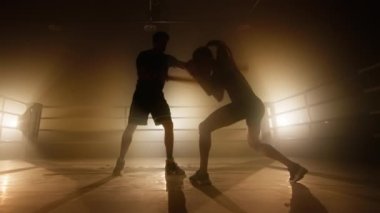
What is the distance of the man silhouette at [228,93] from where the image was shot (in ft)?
7.09

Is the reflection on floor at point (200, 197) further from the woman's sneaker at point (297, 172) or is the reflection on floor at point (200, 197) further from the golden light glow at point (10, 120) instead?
the golden light glow at point (10, 120)

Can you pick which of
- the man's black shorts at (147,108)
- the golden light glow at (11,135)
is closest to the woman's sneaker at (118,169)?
the man's black shorts at (147,108)

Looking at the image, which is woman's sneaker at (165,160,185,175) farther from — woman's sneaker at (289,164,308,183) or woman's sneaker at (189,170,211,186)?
woman's sneaker at (289,164,308,183)

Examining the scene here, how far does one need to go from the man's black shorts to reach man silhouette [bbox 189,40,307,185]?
24.6 inches

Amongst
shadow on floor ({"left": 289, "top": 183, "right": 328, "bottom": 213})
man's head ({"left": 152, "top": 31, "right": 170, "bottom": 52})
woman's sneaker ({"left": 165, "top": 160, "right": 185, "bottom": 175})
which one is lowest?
shadow on floor ({"left": 289, "top": 183, "right": 328, "bottom": 213})

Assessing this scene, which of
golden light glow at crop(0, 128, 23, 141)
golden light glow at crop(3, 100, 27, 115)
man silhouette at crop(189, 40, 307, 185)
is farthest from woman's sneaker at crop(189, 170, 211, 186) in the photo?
golden light glow at crop(3, 100, 27, 115)

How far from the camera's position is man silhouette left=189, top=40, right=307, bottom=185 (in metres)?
2.16

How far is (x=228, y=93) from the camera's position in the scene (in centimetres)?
218

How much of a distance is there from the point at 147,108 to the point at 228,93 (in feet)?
3.03

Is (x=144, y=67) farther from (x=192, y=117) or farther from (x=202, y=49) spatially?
(x=192, y=117)

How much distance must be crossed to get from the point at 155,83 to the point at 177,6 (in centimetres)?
428

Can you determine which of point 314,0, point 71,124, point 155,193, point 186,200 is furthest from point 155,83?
point 71,124

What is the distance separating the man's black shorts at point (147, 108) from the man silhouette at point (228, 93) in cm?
63

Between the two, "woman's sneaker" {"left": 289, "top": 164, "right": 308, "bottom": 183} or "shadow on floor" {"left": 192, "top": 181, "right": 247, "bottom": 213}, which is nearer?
"shadow on floor" {"left": 192, "top": 181, "right": 247, "bottom": 213}
